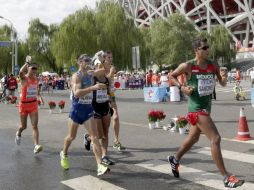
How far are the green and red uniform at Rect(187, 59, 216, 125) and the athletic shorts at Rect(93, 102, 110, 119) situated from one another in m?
2.03

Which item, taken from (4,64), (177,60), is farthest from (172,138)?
(4,64)

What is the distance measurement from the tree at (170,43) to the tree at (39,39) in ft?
47.5

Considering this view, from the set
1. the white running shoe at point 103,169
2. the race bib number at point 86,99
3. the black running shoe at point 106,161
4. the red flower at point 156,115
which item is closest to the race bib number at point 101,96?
the race bib number at point 86,99

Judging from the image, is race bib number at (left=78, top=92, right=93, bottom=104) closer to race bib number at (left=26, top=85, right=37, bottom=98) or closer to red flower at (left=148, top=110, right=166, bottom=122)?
race bib number at (left=26, top=85, right=37, bottom=98)

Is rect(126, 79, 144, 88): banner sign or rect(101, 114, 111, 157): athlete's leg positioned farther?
rect(126, 79, 144, 88): banner sign

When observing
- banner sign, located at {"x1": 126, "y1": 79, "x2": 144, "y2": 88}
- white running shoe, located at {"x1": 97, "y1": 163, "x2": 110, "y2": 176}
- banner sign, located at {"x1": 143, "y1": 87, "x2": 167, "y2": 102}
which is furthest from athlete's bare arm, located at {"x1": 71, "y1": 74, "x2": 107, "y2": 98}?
banner sign, located at {"x1": 126, "y1": 79, "x2": 144, "y2": 88}

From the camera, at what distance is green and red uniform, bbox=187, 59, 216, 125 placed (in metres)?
5.96

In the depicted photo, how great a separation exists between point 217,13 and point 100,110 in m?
86.2

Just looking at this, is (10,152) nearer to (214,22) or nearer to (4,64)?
(4,64)

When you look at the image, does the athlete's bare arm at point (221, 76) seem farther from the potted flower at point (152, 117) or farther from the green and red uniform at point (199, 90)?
the potted flower at point (152, 117)

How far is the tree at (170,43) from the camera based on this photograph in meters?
59.9

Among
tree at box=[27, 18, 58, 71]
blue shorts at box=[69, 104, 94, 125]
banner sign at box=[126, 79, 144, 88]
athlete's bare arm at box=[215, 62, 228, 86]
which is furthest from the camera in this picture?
tree at box=[27, 18, 58, 71]

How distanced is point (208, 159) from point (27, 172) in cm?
304

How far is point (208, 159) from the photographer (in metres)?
7.62
